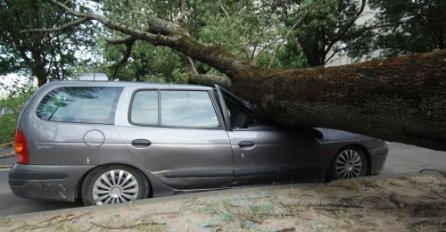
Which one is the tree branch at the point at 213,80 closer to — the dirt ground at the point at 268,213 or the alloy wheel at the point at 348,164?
the alloy wheel at the point at 348,164

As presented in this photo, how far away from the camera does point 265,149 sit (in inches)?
202

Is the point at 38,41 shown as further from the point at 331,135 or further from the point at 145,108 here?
the point at 331,135

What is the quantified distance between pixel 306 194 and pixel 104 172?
223cm

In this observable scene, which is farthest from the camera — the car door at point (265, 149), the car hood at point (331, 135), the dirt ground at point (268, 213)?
the car hood at point (331, 135)

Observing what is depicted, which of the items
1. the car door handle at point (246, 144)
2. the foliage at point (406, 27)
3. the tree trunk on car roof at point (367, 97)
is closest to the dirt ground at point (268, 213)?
the car door handle at point (246, 144)

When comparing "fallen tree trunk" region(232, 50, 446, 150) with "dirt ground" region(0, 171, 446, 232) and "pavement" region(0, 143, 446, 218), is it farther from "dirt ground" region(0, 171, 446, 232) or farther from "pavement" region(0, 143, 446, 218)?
"pavement" region(0, 143, 446, 218)

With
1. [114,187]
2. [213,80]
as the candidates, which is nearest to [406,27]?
[213,80]

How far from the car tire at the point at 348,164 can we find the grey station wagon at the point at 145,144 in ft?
1.17

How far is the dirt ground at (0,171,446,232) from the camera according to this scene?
373 centimetres

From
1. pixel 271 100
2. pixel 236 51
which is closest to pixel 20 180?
pixel 271 100

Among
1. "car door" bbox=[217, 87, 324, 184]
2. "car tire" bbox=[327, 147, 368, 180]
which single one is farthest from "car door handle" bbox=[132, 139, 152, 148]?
"car tire" bbox=[327, 147, 368, 180]

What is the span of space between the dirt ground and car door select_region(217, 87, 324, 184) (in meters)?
0.34

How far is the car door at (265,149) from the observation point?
5.04 meters

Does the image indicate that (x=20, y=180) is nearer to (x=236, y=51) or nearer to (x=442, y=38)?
(x=236, y=51)
